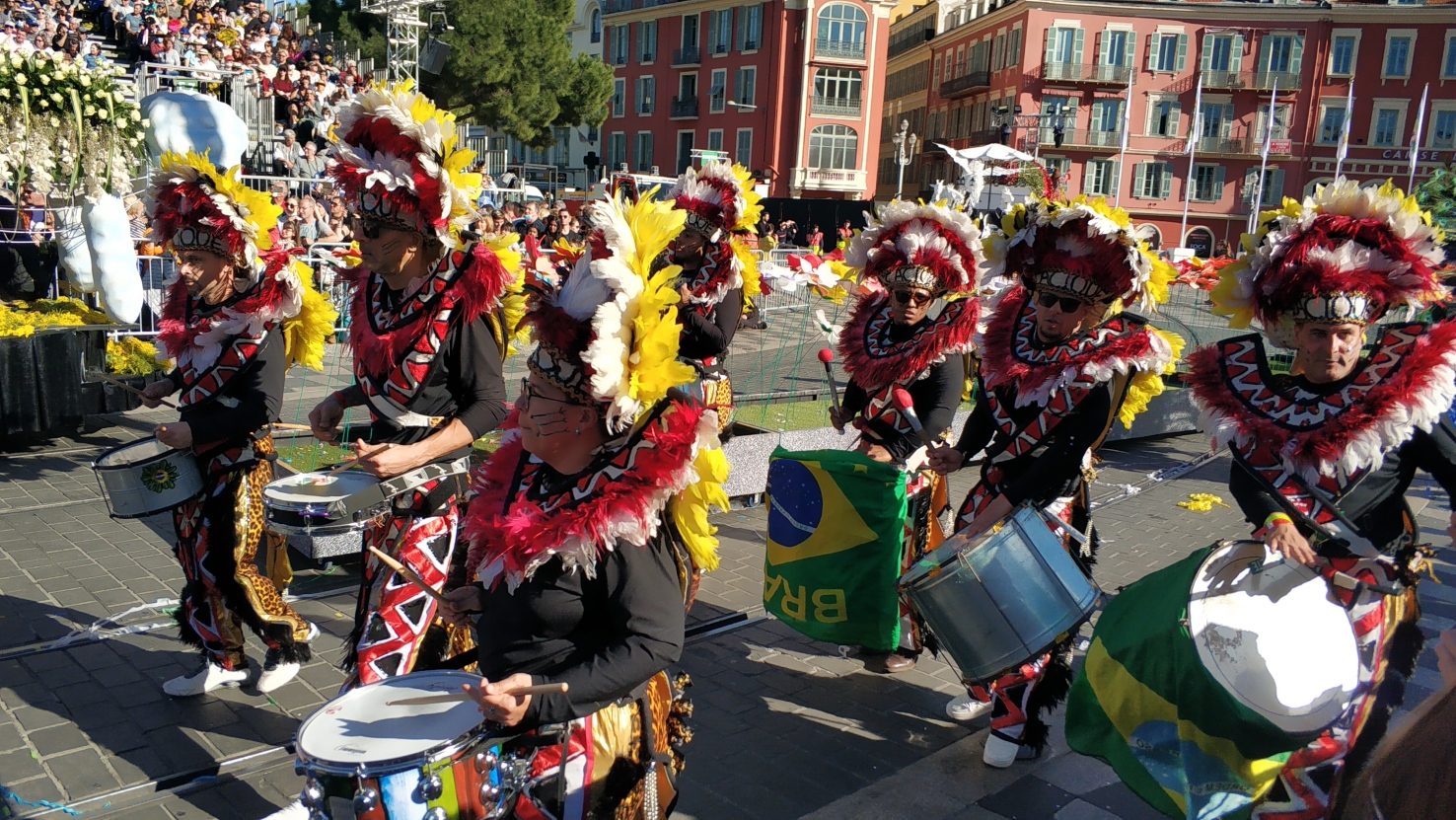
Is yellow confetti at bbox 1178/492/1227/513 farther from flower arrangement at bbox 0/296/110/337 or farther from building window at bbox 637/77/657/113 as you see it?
building window at bbox 637/77/657/113

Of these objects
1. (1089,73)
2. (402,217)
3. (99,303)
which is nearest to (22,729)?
(402,217)

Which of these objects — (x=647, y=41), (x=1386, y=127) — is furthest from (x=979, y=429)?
(x=647, y=41)

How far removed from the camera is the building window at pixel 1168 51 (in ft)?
163

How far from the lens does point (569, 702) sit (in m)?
2.20

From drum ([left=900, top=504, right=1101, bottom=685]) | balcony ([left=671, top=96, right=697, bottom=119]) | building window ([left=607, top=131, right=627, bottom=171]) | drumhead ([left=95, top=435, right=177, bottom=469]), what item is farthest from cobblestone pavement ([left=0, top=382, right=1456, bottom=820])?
building window ([left=607, top=131, right=627, bottom=171])

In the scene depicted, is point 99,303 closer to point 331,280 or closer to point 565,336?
point 331,280

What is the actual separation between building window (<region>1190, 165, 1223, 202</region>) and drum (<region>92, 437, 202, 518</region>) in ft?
174

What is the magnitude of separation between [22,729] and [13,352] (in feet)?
15.8

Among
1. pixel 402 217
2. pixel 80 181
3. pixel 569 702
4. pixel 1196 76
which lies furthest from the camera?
pixel 1196 76

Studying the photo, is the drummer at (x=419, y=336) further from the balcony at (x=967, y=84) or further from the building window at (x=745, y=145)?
the balcony at (x=967, y=84)

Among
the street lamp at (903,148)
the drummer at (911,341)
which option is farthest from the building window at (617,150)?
the drummer at (911,341)

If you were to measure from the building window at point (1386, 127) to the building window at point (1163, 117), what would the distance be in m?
8.74

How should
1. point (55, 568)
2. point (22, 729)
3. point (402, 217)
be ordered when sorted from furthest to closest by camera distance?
1. point (55, 568)
2. point (22, 729)
3. point (402, 217)

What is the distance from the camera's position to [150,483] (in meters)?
4.05
